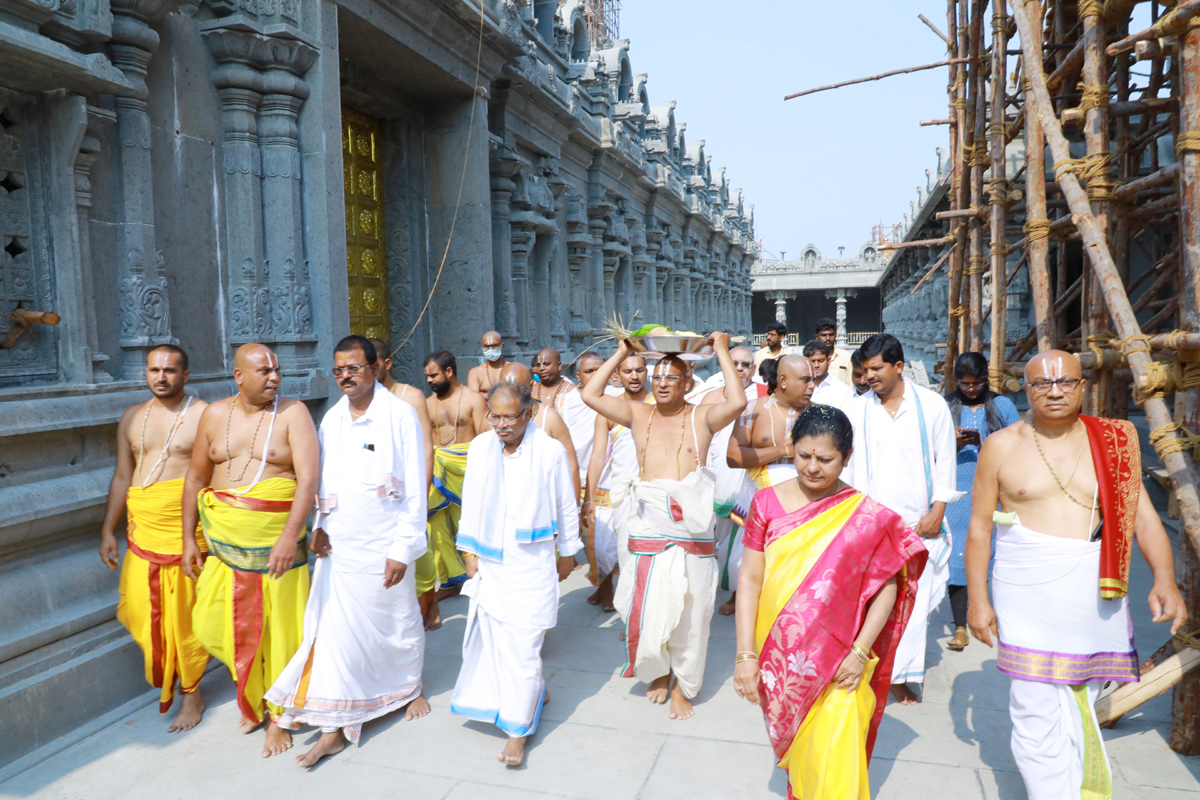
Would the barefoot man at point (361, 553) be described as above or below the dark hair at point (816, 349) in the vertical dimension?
below

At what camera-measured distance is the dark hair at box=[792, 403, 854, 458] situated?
8.94 ft

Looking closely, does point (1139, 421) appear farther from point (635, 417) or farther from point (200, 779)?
point (200, 779)

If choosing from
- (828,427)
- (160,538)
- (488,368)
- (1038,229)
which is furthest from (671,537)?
(488,368)

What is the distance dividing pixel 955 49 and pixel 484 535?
26.8 ft

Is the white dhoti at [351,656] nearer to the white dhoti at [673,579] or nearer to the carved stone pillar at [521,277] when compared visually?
the white dhoti at [673,579]

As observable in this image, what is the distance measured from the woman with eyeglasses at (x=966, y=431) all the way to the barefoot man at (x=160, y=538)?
4.10m

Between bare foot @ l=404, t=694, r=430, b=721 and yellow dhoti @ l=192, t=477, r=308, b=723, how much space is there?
24.8 inches

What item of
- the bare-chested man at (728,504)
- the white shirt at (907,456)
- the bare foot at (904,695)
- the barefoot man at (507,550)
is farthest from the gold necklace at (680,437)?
the bare foot at (904,695)

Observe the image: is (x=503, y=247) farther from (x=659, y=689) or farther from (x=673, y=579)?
(x=659, y=689)

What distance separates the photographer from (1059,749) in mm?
2861

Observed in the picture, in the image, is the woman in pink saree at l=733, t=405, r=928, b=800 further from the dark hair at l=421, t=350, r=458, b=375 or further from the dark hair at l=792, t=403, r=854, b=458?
the dark hair at l=421, t=350, r=458, b=375

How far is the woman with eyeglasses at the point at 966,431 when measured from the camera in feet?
15.8

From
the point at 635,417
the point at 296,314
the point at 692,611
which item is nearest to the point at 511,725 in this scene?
the point at 692,611

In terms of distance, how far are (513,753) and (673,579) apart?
110 centimetres
